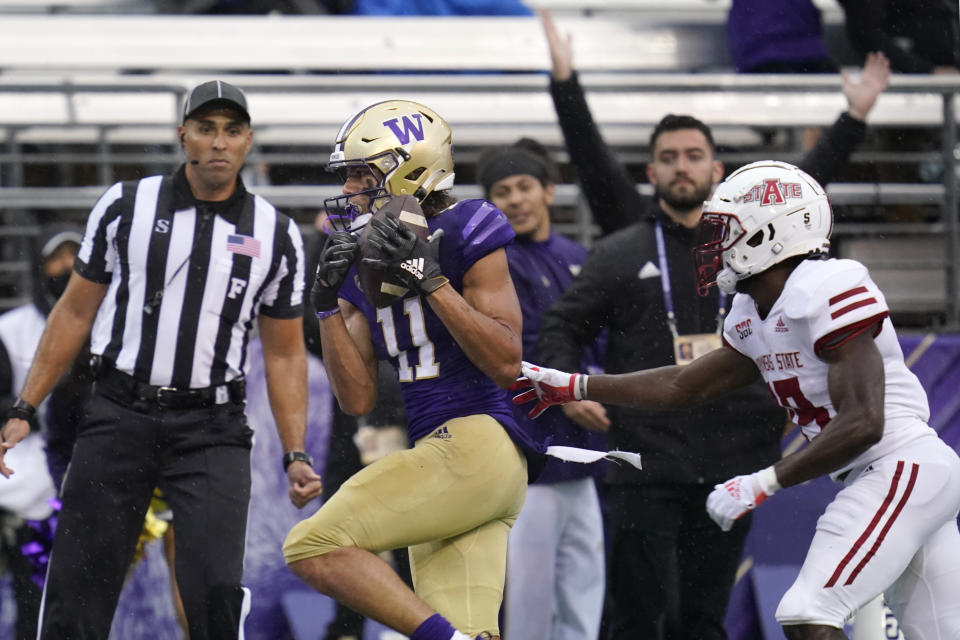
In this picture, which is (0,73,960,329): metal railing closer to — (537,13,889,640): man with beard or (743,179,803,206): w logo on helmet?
(537,13,889,640): man with beard

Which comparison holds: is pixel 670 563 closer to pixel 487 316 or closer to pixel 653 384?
pixel 653 384

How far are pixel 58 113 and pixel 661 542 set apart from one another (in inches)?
149

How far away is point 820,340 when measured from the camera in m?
3.59

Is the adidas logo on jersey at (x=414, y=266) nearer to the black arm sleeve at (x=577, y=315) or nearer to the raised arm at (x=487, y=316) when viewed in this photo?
the raised arm at (x=487, y=316)

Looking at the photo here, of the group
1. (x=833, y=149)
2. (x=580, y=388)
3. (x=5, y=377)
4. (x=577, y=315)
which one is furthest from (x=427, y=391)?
(x=833, y=149)

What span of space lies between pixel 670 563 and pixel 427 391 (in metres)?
1.67

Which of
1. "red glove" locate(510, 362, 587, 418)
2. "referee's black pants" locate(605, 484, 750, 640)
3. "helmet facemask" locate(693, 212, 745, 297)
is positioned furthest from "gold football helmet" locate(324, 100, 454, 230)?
"referee's black pants" locate(605, 484, 750, 640)

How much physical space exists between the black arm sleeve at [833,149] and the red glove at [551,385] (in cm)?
200

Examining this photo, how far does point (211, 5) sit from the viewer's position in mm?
7617

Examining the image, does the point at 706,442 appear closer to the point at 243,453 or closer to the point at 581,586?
the point at 581,586

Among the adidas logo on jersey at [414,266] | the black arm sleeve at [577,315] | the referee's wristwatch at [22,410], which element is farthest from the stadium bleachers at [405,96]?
the adidas logo on jersey at [414,266]

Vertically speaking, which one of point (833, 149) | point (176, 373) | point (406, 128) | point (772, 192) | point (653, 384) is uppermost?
point (833, 149)

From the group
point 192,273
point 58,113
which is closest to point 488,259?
Result: point 192,273

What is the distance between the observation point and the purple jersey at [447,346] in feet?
12.4
